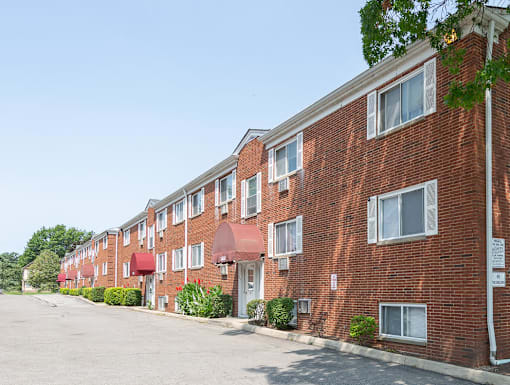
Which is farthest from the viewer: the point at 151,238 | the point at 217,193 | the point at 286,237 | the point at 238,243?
the point at 151,238

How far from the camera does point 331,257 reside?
1577 centimetres

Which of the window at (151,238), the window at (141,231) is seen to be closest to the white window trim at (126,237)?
the window at (141,231)

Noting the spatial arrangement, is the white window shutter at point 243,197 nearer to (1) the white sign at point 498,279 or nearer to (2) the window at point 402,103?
(2) the window at point 402,103

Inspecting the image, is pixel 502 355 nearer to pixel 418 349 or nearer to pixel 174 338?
pixel 418 349

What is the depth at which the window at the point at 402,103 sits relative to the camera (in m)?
12.9

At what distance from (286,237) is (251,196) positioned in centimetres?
383

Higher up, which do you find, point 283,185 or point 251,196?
point 283,185

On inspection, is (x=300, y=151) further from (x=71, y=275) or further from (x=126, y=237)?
(x=71, y=275)

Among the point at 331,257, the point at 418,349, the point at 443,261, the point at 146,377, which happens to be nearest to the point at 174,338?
the point at 331,257

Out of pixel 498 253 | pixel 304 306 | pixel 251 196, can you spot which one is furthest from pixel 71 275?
pixel 498 253

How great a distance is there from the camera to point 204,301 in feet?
78.3

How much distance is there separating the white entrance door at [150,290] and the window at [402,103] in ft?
86.1

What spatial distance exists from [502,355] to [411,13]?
22.6 feet

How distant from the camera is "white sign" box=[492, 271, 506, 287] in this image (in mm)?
10695
